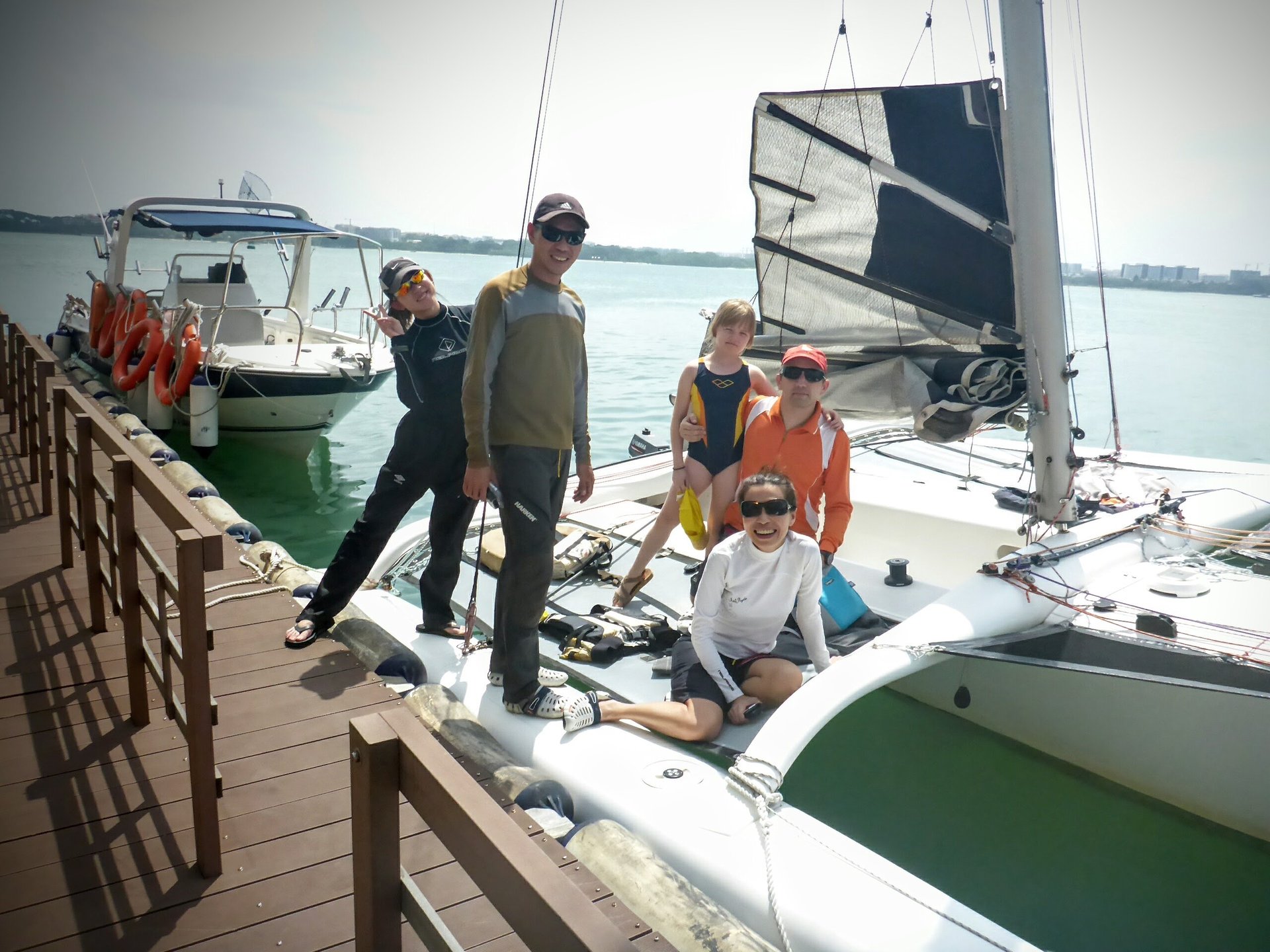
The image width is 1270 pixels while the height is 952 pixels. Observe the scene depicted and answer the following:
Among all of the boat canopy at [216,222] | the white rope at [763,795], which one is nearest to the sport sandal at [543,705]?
the white rope at [763,795]

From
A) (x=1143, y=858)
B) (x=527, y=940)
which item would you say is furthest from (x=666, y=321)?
(x=527, y=940)

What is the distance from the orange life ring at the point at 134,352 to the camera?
11492 mm

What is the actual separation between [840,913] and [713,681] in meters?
1.21

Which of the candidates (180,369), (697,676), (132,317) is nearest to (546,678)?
(697,676)

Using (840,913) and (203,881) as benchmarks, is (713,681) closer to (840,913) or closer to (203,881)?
(840,913)

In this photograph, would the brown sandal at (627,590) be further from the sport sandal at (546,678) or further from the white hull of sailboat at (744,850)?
the white hull of sailboat at (744,850)

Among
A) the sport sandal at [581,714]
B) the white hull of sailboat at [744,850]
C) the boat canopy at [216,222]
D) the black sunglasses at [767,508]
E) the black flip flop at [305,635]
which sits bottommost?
the white hull of sailboat at [744,850]

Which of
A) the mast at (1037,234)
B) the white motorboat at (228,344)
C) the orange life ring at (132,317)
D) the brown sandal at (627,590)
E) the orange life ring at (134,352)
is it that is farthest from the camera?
the orange life ring at (132,317)

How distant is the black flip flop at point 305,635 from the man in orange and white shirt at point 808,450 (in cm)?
205

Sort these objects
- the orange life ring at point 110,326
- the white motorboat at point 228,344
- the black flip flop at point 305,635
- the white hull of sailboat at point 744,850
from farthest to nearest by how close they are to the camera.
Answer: the orange life ring at point 110,326 → the white motorboat at point 228,344 → the black flip flop at point 305,635 → the white hull of sailboat at point 744,850

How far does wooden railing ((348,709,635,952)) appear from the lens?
43.7 inches

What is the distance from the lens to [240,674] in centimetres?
376

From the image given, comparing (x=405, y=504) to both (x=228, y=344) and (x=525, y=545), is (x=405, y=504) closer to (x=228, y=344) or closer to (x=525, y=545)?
(x=525, y=545)

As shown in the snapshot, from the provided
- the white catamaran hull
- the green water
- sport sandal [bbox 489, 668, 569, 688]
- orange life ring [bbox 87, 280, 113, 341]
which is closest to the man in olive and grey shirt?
sport sandal [bbox 489, 668, 569, 688]
